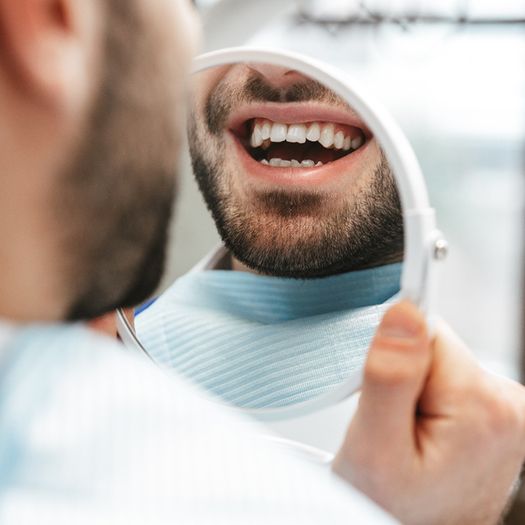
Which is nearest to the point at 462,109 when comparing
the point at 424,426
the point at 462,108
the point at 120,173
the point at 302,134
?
the point at 462,108

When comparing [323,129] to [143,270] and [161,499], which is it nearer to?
[143,270]

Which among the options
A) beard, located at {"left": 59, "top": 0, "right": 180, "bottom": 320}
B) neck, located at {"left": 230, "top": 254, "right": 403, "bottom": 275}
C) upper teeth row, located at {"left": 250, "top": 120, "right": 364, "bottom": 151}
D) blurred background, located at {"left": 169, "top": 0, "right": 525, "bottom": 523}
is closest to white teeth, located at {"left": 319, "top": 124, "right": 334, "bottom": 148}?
upper teeth row, located at {"left": 250, "top": 120, "right": 364, "bottom": 151}

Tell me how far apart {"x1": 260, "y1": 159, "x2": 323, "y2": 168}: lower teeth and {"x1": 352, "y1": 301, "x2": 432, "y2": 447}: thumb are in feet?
0.56

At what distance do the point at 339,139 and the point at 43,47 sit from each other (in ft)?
1.18

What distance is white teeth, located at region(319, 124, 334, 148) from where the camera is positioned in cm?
63

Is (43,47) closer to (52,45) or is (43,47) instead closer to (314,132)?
(52,45)

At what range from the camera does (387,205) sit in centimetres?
61

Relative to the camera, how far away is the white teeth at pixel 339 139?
62 cm

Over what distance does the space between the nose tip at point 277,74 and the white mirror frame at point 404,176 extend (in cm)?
3

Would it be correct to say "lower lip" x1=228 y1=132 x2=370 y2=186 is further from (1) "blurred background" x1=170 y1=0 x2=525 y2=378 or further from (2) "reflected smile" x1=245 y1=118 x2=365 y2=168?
(1) "blurred background" x1=170 y1=0 x2=525 y2=378

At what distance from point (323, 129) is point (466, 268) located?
156 cm

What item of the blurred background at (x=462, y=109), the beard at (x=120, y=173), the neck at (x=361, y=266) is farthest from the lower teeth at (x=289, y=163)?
the blurred background at (x=462, y=109)

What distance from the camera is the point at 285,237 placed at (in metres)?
0.65

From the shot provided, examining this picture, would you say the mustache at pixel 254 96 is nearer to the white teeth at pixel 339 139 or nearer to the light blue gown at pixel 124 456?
the white teeth at pixel 339 139
